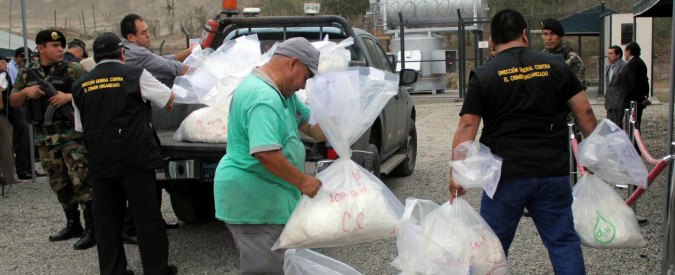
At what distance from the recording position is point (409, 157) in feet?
29.1

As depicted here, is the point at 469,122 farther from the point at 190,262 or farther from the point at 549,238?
the point at 190,262

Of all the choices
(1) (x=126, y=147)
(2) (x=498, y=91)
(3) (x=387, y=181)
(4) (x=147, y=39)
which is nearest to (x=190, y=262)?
(1) (x=126, y=147)

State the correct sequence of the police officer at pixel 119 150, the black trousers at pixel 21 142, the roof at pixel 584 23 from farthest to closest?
the roof at pixel 584 23 → the black trousers at pixel 21 142 → the police officer at pixel 119 150

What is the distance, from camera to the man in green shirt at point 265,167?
319 cm

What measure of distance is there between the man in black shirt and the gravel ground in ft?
4.33

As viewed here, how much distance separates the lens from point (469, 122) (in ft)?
12.2

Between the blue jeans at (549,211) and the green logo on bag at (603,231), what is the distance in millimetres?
240

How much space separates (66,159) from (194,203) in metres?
1.16

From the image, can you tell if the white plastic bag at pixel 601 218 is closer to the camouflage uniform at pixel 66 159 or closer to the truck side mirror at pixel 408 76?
the truck side mirror at pixel 408 76

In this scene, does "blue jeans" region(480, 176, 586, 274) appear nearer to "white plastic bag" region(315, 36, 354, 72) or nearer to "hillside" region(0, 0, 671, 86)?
"white plastic bag" region(315, 36, 354, 72)

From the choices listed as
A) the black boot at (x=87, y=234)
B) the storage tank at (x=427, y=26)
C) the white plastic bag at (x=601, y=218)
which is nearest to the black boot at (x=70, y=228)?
the black boot at (x=87, y=234)

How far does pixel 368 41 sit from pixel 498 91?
12.6 ft

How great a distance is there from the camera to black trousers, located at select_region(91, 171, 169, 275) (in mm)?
4727

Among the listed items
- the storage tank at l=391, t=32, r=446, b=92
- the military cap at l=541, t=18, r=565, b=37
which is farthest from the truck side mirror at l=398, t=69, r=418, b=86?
the storage tank at l=391, t=32, r=446, b=92
